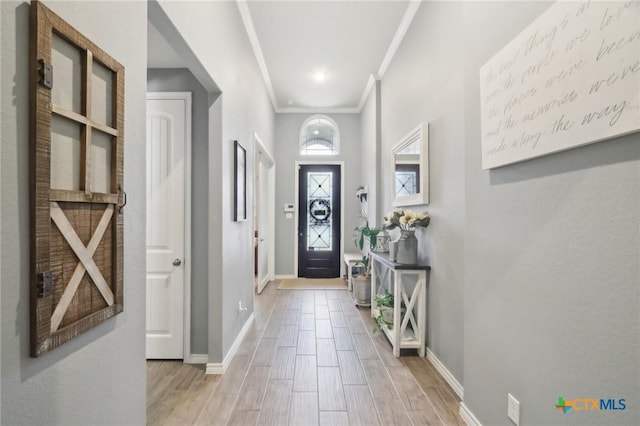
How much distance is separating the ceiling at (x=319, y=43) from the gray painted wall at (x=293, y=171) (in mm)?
754

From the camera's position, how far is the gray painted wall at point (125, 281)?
712mm

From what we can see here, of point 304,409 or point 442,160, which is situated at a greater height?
point 442,160

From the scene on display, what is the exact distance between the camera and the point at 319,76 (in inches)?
176

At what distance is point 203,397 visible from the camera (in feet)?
6.64

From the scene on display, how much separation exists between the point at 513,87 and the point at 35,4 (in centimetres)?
166

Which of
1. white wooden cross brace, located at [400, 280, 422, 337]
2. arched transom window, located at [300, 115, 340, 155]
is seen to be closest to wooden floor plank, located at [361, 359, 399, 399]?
white wooden cross brace, located at [400, 280, 422, 337]

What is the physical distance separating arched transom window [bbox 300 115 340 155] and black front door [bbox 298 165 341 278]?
34cm

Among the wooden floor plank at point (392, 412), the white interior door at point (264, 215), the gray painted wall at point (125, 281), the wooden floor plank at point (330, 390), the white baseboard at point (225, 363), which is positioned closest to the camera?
the gray painted wall at point (125, 281)

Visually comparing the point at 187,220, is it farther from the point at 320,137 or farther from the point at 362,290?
the point at 320,137

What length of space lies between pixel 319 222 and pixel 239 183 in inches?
123

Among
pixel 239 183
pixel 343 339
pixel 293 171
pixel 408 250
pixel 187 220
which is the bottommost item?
pixel 343 339

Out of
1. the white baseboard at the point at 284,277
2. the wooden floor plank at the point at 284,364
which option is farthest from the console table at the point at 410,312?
the white baseboard at the point at 284,277

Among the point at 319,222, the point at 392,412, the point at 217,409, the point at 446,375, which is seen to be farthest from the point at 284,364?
the point at 319,222

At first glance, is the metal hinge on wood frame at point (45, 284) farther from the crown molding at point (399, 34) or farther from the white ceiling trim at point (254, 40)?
the crown molding at point (399, 34)
